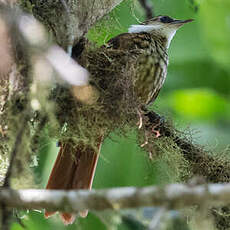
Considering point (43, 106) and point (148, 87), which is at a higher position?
point (43, 106)

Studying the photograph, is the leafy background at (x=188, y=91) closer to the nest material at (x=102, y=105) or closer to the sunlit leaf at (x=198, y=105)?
the sunlit leaf at (x=198, y=105)

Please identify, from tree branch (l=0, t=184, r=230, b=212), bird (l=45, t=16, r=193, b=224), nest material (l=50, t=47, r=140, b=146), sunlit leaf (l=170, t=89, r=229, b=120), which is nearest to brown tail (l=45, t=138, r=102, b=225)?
bird (l=45, t=16, r=193, b=224)

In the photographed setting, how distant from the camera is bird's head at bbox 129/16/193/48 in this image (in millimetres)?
3912

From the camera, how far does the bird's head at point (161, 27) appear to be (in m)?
3.91

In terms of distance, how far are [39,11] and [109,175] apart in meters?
2.26

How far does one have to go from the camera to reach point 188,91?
599cm

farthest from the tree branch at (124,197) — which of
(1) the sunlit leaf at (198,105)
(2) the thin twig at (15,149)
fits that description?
(1) the sunlit leaf at (198,105)

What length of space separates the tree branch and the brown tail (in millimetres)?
1215

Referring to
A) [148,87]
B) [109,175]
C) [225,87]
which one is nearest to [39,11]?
[148,87]

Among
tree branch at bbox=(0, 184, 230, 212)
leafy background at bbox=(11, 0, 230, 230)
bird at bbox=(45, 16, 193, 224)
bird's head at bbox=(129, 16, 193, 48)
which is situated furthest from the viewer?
leafy background at bbox=(11, 0, 230, 230)

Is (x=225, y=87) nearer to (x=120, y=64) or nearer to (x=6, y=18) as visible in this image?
(x=120, y=64)

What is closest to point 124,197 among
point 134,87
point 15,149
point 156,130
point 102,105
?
point 15,149

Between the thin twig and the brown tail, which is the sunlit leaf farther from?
the thin twig

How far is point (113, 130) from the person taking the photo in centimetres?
300
